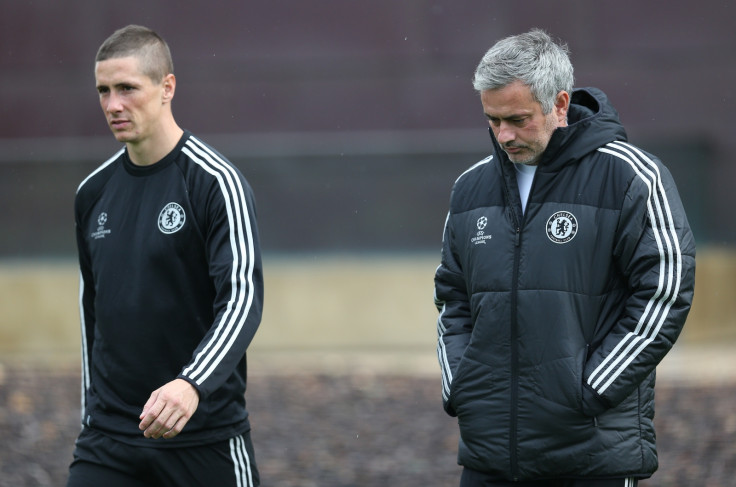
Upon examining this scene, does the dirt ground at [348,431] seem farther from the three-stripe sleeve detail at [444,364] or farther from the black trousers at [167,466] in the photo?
the three-stripe sleeve detail at [444,364]

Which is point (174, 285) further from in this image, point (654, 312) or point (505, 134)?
point (654, 312)

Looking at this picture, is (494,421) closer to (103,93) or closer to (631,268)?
(631,268)

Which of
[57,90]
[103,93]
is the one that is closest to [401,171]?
[57,90]

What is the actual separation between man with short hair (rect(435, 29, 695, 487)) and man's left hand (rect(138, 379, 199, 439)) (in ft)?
3.02

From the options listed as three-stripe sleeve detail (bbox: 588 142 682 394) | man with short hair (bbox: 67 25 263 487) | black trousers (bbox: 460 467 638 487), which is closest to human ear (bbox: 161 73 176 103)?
man with short hair (bbox: 67 25 263 487)

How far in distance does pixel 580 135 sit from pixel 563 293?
54 cm

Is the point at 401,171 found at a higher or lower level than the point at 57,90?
lower

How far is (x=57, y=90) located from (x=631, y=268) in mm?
12024

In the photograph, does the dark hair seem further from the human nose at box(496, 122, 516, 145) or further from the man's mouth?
the human nose at box(496, 122, 516, 145)

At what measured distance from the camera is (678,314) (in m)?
3.97

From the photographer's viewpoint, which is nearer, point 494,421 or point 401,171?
point 494,421

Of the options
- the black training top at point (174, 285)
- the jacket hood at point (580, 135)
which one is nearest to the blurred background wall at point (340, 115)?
the black training top at point (174, 285)

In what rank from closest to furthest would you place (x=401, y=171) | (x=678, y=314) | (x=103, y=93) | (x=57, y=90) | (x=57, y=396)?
(x=678, y=314)
(x=103, y=93)
(x=57, y=396)
(x=401, y=171)
(x=57, y=90)

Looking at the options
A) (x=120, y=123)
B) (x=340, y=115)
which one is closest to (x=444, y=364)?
(x=120, y=123)
